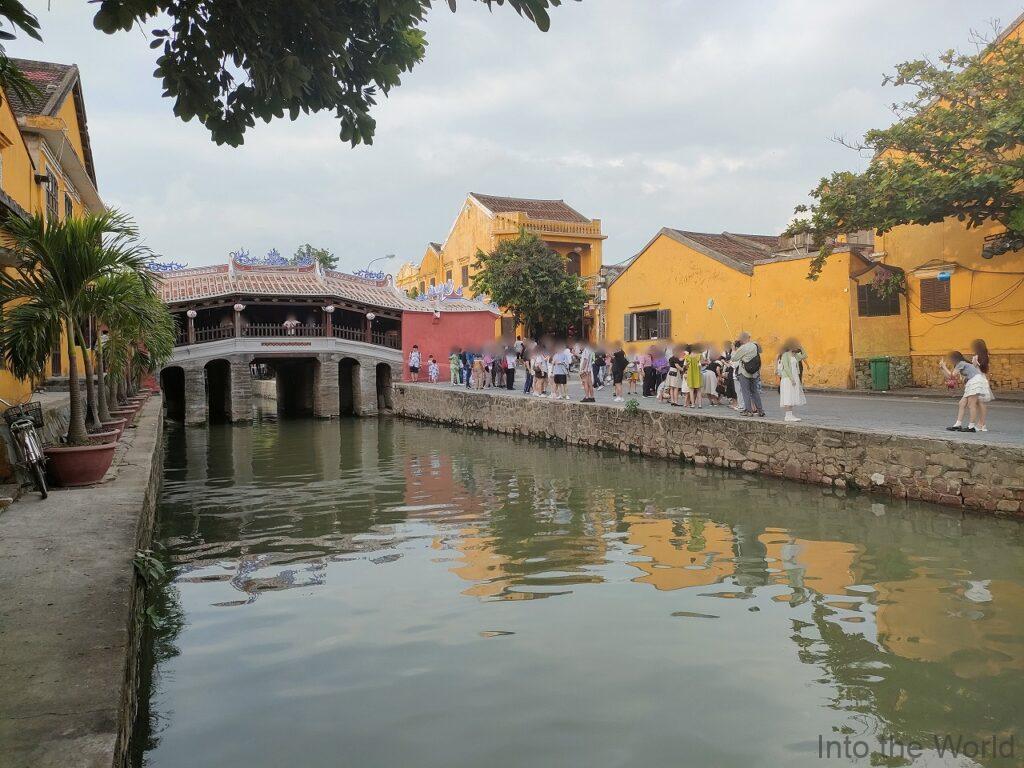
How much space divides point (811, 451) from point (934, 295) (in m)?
10.7

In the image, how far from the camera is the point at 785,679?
15.1ft

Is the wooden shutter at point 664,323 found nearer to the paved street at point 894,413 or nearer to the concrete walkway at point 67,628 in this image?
the paved street at point 894,413

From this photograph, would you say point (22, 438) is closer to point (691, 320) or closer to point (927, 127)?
point (927, 127)

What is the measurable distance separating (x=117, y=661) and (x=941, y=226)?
2036cm

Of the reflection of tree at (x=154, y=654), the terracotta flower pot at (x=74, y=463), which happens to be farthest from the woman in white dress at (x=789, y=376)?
the terracotta flower pot at (x=74, y=463)

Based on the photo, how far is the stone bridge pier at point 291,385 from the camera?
28.9 m

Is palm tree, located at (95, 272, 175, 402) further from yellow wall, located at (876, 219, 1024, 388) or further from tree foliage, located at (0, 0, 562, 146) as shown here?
yellow wall, located at (876, 219, 1024, 388)

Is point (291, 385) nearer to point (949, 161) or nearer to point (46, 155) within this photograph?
point (46, 155)

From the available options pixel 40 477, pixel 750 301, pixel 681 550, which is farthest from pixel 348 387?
pixel 681 550

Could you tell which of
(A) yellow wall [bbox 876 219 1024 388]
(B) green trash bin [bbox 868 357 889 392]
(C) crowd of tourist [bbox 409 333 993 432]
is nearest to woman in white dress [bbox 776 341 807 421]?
(C) crowd of tourist [bbox 409 333 993 432]

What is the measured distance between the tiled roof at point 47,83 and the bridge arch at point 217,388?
1460 cm

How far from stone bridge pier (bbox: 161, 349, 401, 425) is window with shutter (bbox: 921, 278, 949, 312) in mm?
19254

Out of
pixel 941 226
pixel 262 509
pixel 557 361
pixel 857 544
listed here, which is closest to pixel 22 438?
pixel 262 509

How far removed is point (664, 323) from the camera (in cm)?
2678
